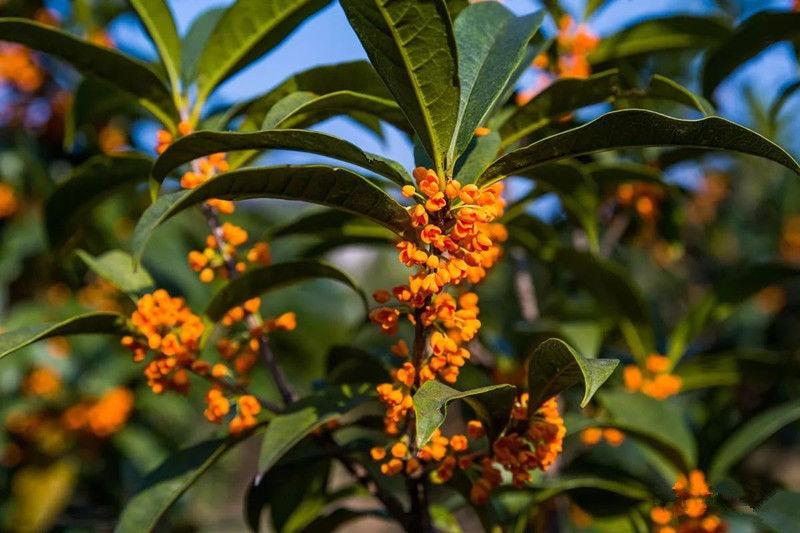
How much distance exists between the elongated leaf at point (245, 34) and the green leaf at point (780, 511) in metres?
1.07

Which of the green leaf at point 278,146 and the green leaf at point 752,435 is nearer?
the green leaf at point 278,146

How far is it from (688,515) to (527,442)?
1.14 ft

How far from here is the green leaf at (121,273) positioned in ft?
4.48

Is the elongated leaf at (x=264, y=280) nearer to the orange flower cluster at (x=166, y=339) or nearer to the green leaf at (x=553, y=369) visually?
the orange flower cluster at (x=166, y=339)

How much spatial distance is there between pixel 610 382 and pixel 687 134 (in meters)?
0.90

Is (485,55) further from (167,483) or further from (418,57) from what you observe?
(167,483)

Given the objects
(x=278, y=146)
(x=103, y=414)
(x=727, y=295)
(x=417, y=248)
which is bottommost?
(x=103, y=414)

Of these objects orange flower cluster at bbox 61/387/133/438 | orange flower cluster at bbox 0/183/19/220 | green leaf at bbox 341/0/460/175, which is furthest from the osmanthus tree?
orange flower cluster at bbox 0/183/19/220

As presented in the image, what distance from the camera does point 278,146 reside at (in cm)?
95

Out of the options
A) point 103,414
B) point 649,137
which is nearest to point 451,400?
point 649,137

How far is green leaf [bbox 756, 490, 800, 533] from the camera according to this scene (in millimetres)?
1139

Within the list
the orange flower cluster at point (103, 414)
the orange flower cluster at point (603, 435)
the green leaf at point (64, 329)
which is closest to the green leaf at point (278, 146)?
the green leaf at point (64, 329)

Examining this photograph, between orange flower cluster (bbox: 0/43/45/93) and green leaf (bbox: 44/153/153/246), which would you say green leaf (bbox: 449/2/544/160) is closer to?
green leaf (bbox: 44/153/153/246)

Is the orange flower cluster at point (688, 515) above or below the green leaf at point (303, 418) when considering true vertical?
below
